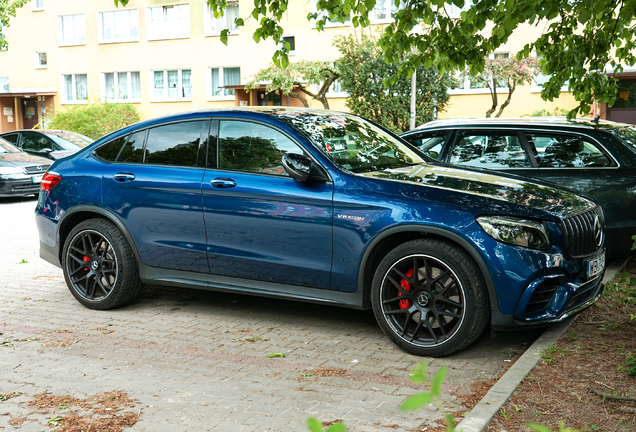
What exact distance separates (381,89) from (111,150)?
2023 centimetres

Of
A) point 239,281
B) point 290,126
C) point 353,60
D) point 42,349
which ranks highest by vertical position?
point 353,60

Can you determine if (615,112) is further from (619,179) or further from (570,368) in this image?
(570,368)

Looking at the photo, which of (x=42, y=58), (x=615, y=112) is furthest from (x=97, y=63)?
(x=615, y=112)

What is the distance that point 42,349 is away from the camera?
211 inches

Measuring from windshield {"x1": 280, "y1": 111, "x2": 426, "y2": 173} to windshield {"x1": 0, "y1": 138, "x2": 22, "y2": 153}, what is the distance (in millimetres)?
13701

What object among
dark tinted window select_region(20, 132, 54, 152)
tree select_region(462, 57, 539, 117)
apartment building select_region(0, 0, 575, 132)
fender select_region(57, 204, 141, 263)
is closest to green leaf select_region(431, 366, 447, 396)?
fender select_region(57, 204, 141, 263)

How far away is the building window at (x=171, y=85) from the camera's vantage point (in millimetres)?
35438

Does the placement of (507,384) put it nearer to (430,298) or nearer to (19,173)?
(430,298)

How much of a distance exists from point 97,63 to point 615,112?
1008 inches

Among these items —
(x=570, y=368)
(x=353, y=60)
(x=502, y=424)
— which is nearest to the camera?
(x=502, y=424)

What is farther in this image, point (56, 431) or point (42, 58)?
point (42, 58)

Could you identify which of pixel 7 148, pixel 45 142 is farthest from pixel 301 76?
pixel 7 148

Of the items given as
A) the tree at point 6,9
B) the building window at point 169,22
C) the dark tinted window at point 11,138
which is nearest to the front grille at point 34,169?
the dark tinted window at point 11,138

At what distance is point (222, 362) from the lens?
16.4ft
